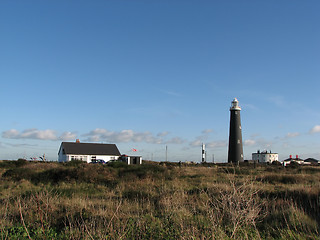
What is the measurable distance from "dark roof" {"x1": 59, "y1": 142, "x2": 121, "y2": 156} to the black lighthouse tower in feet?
67.0

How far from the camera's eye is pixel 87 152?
178 feet

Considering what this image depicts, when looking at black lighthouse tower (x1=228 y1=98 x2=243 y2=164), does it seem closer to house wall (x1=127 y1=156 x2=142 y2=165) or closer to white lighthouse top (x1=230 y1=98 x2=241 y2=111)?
white lighthouse top (x1=230 y1=98 x2=241 y2=111)

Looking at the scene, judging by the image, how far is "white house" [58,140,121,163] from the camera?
52900 mm

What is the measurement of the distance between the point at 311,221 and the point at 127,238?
5.12 m

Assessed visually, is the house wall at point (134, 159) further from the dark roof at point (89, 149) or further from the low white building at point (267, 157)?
the low white building at point (267, 157)

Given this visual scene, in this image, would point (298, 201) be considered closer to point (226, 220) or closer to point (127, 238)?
point (226, 220)

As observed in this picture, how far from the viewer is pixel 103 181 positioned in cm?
1881

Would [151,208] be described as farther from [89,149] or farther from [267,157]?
[267,157]

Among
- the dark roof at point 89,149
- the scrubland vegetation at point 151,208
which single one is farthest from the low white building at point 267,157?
the scrubland vegetation at point 151,208

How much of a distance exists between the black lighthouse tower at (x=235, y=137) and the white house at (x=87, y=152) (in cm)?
2041

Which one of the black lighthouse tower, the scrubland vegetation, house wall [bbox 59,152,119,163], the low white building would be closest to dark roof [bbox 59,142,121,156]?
house wall [bbox 59,152,119,163]

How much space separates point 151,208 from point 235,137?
1607 inches

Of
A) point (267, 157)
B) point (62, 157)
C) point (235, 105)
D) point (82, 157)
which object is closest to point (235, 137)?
point (235, 105)

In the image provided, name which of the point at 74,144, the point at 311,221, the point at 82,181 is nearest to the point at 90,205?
the point at 311,221
